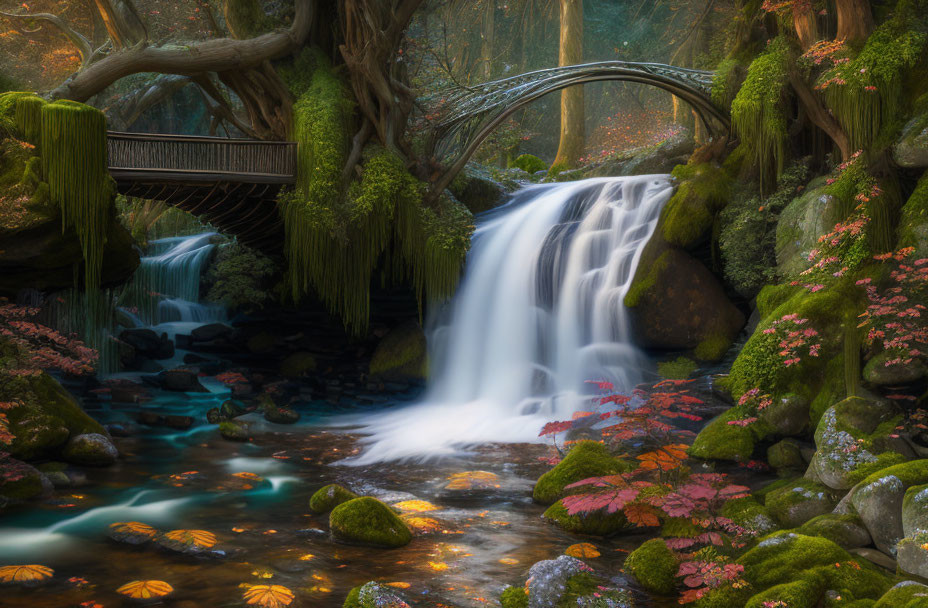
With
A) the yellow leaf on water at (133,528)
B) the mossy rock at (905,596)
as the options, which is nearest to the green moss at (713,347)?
the mossy rock at (905,596)

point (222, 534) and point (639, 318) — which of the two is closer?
point (222, 534)

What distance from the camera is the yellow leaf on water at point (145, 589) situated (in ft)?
18.8

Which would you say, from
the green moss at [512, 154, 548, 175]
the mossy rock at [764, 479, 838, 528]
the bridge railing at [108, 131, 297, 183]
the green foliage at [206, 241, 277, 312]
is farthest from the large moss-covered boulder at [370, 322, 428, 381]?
the green moss at [512, 154, 548, 175]

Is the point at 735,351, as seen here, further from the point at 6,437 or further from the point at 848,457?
the point at 6,437

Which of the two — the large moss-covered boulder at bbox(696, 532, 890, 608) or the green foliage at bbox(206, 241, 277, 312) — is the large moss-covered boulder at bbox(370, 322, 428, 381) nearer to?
the green foliage at bbox(206, 241, 277, 312)

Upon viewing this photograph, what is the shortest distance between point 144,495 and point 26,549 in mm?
1749

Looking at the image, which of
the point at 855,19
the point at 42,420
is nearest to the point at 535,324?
the point at 855,19

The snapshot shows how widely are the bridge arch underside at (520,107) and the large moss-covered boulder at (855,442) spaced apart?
732cm

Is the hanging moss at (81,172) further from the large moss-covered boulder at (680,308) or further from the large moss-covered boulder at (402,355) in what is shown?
the large moss-covered boulder at (680,308)

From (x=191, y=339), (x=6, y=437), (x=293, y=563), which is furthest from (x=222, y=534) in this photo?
(x=191, y=339)

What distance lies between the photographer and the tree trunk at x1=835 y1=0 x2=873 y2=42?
1023cm

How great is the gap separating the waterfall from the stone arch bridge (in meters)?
3.45

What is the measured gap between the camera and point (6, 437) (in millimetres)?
7621

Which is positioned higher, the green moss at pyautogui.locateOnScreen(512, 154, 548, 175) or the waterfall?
the green moss at pyautogui.locateOnScreen(512, 154, 548, 175)
